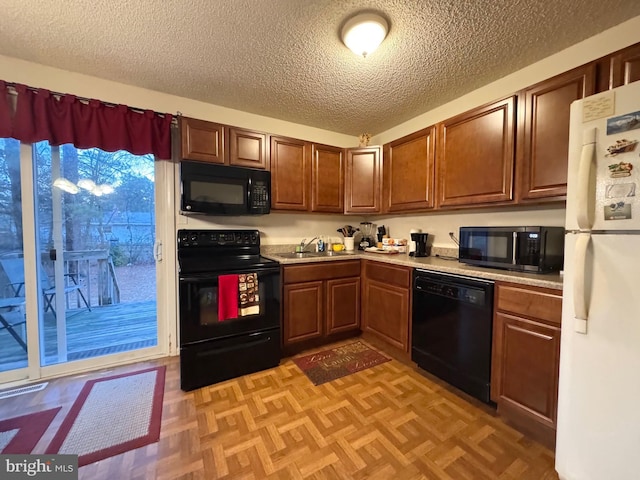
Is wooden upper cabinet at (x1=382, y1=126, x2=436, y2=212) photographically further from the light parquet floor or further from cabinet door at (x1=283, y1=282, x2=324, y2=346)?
the light parquet floor

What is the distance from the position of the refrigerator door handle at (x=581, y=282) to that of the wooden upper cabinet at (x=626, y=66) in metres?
0.98

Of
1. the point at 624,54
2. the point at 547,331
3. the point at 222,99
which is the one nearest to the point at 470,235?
the point at 547,331

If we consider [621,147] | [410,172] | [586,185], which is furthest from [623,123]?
[410,172]

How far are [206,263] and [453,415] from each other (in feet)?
6.90

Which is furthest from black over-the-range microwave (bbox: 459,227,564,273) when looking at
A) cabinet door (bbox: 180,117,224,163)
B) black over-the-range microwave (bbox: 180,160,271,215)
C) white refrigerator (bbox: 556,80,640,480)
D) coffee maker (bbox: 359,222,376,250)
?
cabinet door (bbox: 180,117,224,163)

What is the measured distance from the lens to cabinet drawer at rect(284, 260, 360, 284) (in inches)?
93.8

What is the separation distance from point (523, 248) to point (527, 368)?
2.34ft

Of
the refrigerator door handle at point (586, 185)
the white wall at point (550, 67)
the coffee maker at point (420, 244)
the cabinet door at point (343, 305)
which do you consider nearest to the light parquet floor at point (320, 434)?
the cabinet door at point (343, 305)

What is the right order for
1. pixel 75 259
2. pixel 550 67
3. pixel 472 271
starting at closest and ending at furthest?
pixel 472 271 < pixel 550 67 < pixel 75 259

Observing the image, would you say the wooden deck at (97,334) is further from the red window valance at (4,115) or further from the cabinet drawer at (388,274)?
the cabinet drawer at (388,274)

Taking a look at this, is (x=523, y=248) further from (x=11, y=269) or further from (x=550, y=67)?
(x=11, y=269)

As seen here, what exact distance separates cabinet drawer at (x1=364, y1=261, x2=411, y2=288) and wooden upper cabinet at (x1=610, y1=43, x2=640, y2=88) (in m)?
1.60

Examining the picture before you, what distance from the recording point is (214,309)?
2.02 meters

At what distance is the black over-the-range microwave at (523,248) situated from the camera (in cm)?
160
